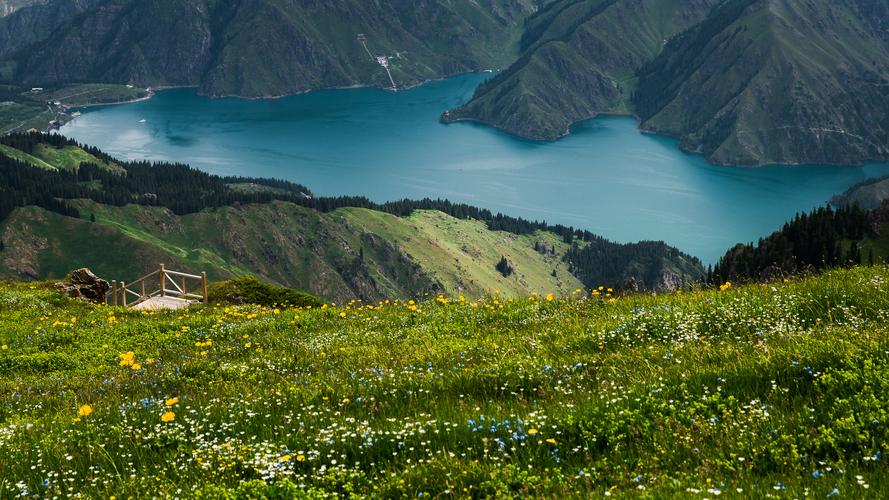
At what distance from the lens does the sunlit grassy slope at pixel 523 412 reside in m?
7.93

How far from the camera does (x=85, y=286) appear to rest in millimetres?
39469

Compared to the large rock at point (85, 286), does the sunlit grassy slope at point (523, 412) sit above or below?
above

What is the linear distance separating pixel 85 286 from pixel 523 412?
3625cm

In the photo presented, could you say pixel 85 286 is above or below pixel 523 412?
below

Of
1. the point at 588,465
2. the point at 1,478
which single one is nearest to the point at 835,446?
the point at 588,465

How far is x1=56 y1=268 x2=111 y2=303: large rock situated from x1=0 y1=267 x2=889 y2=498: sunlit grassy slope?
23.8m

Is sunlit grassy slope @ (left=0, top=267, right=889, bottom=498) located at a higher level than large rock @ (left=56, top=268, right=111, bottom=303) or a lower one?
higher

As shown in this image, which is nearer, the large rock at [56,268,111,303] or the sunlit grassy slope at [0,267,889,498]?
the sunlit grassy slope at [0,267,889,498]

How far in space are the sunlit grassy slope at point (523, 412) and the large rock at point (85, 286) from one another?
23.8 m

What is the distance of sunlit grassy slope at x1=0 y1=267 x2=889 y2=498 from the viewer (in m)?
7.93

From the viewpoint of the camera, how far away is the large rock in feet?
127

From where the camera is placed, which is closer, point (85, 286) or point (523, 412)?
point (523, 412)

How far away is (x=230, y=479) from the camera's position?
8648 millimetres

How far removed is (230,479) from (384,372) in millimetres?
4177
